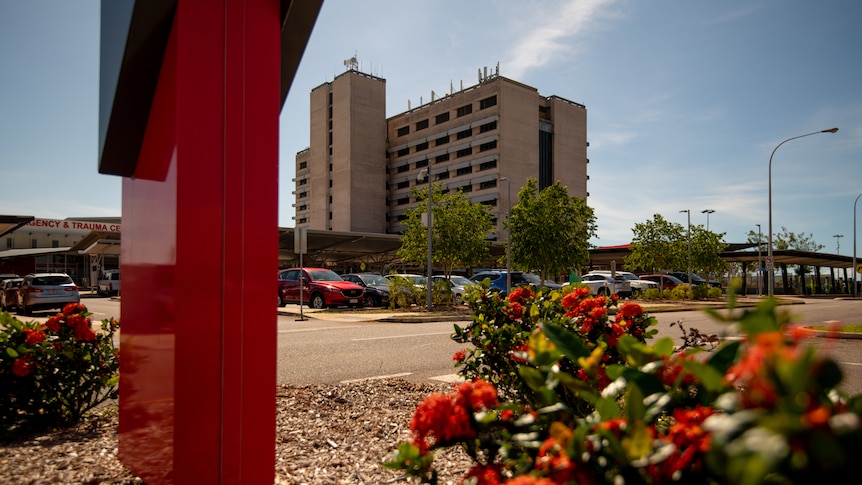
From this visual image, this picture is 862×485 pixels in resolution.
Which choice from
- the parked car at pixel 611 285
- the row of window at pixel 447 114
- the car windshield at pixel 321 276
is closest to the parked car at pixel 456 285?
the car windshield at pixel 321 276

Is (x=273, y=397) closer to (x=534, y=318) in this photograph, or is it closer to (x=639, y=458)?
(x=639, y=458)

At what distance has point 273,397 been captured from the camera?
8.20ft

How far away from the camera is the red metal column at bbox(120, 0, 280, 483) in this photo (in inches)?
90.7

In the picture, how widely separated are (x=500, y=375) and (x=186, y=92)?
2896 millimetres

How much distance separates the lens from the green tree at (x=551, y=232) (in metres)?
26.0

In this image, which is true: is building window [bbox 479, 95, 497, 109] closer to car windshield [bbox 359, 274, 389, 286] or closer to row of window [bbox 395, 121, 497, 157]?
row of window [bbox 395, 121, 497, 157]

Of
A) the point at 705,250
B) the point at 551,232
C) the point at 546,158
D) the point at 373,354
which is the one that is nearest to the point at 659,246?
the point at 705,250

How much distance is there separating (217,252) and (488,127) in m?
75.8

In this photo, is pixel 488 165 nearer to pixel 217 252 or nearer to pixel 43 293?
pixel 43 293

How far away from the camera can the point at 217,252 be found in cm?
235

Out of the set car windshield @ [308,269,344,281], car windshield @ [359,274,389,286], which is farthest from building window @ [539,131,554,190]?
car windshield @ [308,269,344,281]

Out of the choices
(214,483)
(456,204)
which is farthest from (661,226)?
(214,483)

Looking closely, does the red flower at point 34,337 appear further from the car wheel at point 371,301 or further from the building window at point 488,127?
the building window at point 488,127

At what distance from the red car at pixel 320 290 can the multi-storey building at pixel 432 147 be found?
5193cm
